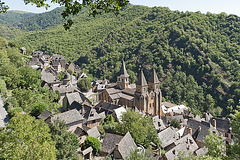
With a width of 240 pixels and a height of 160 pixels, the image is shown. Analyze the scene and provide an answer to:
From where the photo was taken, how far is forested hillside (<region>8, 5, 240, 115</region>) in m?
75.1

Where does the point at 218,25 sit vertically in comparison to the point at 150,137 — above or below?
above

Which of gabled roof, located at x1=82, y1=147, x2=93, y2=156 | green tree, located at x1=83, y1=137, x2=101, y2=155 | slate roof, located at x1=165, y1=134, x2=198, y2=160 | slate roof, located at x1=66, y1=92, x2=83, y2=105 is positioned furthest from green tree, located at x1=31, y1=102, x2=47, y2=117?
slate roof, located at x1=165, y1=134, x2=198, y2=160

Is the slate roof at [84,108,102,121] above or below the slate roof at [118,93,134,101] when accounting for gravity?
above

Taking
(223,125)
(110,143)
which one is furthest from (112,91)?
(223,125)

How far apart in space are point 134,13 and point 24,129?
159175mm

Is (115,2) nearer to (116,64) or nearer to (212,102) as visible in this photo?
(212,102)

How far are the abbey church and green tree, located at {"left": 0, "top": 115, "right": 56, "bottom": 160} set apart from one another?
32997 millimetres

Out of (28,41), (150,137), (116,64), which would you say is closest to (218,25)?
(116,64)

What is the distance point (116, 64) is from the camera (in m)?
102

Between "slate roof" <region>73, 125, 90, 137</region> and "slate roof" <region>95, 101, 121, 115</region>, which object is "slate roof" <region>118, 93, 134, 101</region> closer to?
"slate roof" <region>95, 101, 121, 115</region>

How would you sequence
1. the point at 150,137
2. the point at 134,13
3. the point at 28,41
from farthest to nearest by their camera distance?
1. the point at 134,13
2. the point at 28,41
3. the point at 150,137

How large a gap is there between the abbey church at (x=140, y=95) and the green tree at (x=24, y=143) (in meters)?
33.0

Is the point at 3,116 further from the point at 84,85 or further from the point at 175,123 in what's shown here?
the point at 175,123

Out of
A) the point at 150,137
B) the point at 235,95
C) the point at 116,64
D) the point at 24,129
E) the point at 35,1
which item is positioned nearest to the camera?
the point at 35,1
